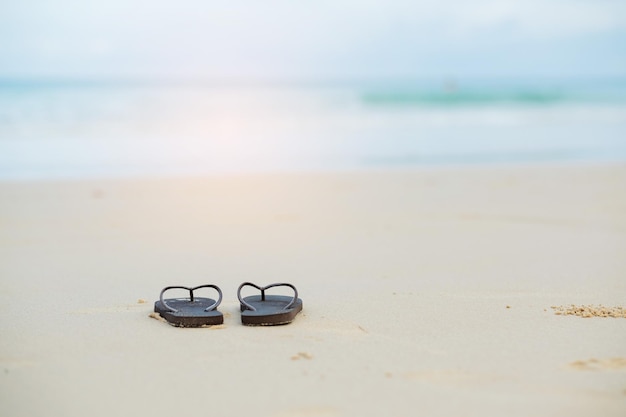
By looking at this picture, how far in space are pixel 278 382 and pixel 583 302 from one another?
163 centimetres

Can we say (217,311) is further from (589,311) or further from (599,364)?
(589,311)

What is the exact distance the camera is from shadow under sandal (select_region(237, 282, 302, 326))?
2902 mm

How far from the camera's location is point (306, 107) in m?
22.6

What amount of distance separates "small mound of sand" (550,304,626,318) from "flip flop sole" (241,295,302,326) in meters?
1.11

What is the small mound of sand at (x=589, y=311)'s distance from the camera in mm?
3074

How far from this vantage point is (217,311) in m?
2.95

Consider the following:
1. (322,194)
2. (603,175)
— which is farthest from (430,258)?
(603,175)

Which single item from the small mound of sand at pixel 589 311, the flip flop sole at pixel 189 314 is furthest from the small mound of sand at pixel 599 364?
the flip flop sole at pixel 189 314

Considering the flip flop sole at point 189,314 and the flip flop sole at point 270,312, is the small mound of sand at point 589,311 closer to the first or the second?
the flip flop sole at point 270,312

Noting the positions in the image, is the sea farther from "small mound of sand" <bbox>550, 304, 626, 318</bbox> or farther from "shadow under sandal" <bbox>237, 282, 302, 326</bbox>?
"small mound of sand" <bbox>550, 304, 626, 318</bbox>

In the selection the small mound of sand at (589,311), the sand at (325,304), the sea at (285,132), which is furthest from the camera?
the sea at (285,132)

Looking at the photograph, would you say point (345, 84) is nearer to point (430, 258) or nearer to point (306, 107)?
point (306, 107)

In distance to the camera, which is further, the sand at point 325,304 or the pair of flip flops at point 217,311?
the pair of flip flops at point 217,311

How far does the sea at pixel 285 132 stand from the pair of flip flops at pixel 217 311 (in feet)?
18.3
